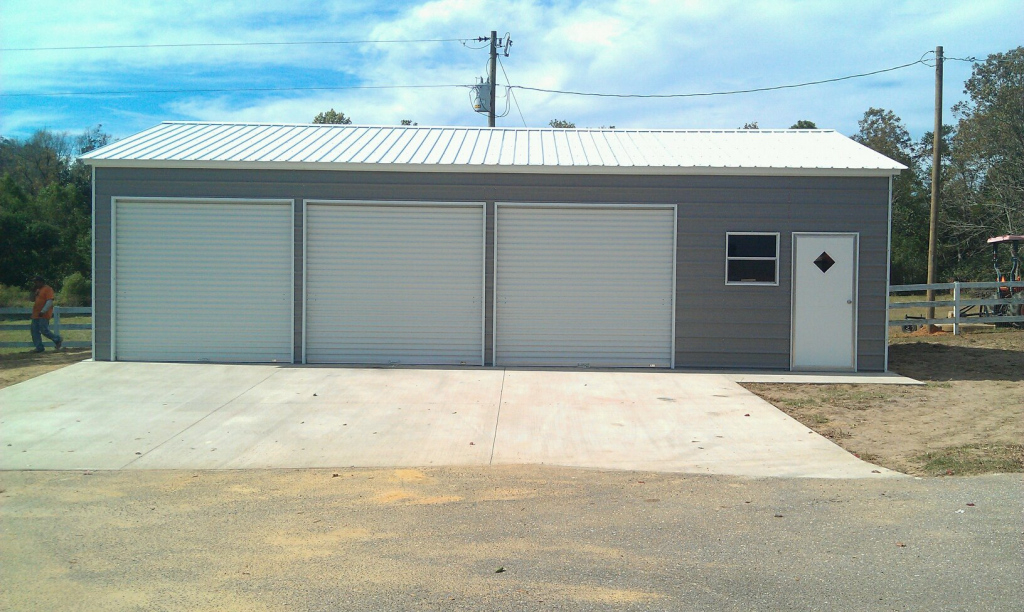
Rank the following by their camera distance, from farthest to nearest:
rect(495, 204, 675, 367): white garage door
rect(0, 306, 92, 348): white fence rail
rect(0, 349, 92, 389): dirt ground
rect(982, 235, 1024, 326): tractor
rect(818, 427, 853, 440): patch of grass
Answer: rect(982, 235, 1024, 326): tractor, rect(0, 306, 92, 348): white fence rail, rect(495, 204, 675, 367): white garage door, rect(0, 349, 92, 389): dirt ground, rect(818, 427, 853, 440): patch of grass

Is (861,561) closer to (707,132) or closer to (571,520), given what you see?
(571,520)

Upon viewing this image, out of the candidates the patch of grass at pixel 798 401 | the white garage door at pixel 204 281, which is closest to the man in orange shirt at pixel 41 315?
the white garage door at pixel 204 281

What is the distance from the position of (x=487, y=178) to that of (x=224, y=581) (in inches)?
379

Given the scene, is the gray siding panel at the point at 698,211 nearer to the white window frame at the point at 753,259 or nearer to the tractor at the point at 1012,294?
the white window frame at the point at 753,259

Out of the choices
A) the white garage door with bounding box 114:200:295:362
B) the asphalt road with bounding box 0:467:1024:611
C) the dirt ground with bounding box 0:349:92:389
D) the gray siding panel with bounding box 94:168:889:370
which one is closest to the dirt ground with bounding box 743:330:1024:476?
the asphalt road with bounding box 0:467:1024:611

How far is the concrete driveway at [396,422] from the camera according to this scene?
8.12m

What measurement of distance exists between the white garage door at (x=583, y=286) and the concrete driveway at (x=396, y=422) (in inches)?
28.3

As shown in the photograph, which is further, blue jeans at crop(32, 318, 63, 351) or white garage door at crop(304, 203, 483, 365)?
blue jeans at crop(32, 318, 63, 351)

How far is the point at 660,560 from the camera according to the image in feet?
17.1

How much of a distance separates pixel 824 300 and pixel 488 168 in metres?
6.20

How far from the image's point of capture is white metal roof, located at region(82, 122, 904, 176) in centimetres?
1343

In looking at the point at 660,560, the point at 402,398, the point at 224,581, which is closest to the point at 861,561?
Result: the point at 660,560

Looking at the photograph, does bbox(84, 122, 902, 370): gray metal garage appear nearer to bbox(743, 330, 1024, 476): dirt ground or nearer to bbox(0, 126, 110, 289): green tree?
bbox(743, 330, 1024, 476): dirt ground

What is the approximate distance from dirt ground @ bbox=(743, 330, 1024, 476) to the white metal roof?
3.78m
